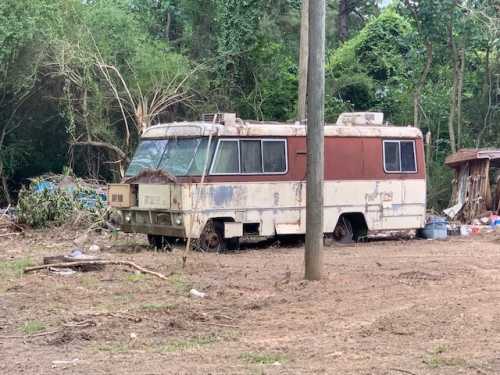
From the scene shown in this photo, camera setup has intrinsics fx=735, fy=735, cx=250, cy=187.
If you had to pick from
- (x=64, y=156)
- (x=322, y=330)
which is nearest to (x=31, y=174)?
(x=64, y=156)

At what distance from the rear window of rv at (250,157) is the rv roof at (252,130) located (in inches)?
6.2

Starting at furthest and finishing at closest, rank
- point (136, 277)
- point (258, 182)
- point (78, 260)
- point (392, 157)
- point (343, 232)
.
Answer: point (392, 157), point (343, 232), point (258, 182), point (78, 260), point (136, 277)

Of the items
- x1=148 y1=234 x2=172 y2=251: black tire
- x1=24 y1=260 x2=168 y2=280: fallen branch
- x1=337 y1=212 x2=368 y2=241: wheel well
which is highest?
x1=337 y1=212 x2=368 y2=241: wheel well

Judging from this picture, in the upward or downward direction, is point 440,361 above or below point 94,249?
below

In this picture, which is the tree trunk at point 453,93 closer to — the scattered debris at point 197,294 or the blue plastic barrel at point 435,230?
the blue plastic barrel at point 435,230

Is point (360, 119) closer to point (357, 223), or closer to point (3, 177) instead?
point (357, 223)

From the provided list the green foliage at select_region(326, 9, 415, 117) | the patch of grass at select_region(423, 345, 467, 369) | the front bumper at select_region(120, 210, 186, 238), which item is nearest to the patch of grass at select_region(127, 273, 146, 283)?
the front bumper at select_region(120, 210, 186, 238)

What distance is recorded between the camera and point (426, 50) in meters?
23.6

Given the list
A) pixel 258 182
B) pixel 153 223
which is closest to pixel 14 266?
pixel 153 223

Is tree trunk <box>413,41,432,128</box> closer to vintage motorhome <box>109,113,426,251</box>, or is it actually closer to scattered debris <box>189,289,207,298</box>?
vintage motorhome <box>109,113,426,251</box>

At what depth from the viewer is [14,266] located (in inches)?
445

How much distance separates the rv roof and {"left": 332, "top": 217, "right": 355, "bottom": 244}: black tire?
6.21ft

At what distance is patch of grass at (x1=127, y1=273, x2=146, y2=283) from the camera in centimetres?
983

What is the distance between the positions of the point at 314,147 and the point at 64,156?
1693 centimetres
